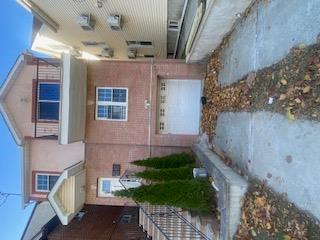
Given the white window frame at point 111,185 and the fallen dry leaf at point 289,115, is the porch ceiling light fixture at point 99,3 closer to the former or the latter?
the white window frame at point 111,185

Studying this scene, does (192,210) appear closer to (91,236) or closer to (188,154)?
(188,154)

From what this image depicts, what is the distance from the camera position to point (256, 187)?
21.4 ft

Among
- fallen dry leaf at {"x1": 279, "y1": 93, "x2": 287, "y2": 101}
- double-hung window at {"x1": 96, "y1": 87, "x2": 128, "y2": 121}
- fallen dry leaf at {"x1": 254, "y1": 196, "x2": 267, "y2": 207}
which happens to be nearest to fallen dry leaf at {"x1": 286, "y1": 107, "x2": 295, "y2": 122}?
fallen dry leaf at {"x1": 279, "y1": 93, "x2": 287, "y2": 101}

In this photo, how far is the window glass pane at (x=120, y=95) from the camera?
13703 mm

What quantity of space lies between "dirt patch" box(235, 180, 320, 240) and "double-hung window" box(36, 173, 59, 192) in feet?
29.5

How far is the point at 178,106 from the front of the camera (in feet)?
46.4

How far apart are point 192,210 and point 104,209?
372 inches

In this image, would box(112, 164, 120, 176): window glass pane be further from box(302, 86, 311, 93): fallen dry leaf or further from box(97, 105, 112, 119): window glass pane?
box(302, 86, 311, 93): fallen dry leaf

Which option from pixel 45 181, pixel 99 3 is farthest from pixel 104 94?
pixel 45 181

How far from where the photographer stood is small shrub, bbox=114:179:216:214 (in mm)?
8195

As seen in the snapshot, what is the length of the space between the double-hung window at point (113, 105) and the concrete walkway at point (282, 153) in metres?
6.14

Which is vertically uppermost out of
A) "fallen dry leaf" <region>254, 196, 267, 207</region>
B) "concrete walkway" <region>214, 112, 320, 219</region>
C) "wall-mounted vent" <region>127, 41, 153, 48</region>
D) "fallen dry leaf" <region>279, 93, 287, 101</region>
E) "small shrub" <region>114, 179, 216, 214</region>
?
"wall-mounted vent" <region>127, 41, 153, 48</region>

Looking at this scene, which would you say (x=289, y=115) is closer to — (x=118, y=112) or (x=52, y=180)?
(x=118, y=112)

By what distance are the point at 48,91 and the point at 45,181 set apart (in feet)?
11.3
